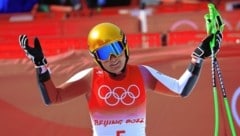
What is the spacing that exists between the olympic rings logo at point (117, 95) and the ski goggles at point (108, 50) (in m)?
0.26

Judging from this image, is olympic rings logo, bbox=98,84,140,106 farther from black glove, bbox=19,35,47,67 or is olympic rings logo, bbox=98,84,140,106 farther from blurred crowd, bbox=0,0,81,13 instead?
blurred crowd, bbox=0,0,81,13

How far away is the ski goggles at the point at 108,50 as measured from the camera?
5227 mm

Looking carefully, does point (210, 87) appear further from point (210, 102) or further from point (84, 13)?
point (84, 13)

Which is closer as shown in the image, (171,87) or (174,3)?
(171,87)

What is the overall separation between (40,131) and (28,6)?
857 cm

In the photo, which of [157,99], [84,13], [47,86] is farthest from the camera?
[84,13]

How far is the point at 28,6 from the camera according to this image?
15.6 metres

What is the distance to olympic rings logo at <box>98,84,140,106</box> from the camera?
5.38 metres

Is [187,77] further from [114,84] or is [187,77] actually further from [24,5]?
[24,5]

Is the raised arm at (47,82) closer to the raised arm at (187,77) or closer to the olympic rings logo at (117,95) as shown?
the olympic rings logo at (117,95)

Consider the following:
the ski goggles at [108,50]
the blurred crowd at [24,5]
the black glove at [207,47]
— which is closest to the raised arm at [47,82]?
the ski goggles at [108,50]

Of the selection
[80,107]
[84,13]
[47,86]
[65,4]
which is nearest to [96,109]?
[47,86]

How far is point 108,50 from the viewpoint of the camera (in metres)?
5.22

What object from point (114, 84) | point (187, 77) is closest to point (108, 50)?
point (114, 84)
